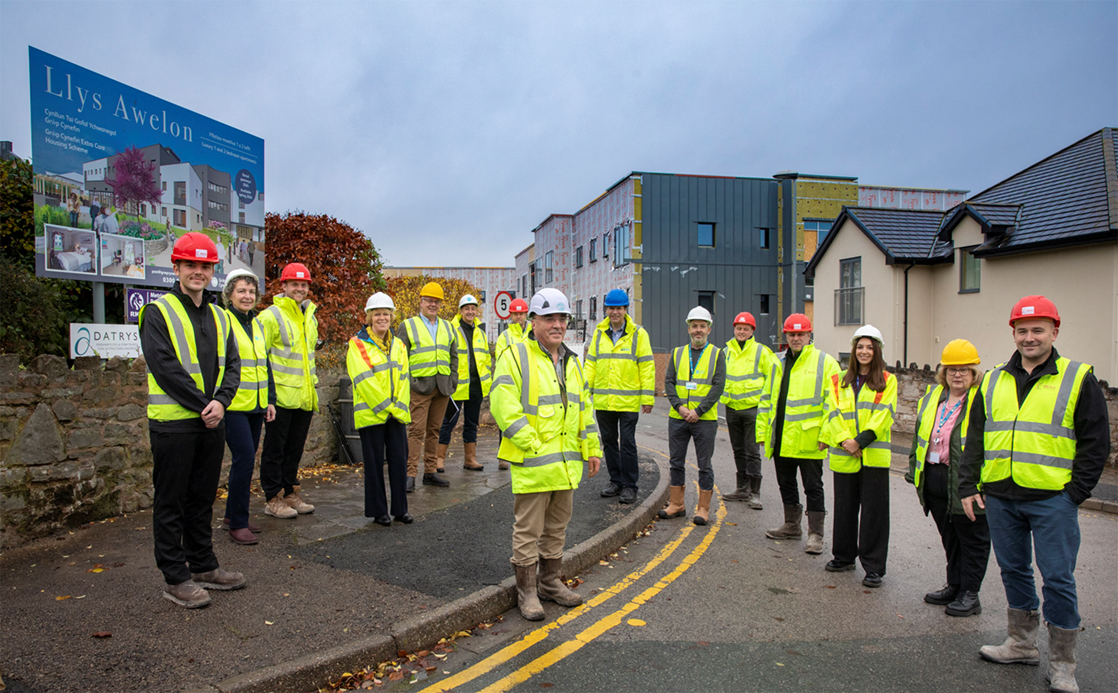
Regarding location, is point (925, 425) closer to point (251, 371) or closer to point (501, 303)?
point (251, 371)

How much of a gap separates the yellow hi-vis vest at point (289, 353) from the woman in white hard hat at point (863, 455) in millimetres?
4695

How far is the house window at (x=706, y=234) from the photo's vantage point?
109 ft

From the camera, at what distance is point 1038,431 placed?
4.00 meters

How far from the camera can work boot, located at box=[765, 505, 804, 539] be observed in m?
6.84

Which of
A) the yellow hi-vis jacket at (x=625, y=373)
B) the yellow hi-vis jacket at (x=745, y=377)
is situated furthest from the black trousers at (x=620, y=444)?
the yellow hi-vis jacket at (x=745, y=377)

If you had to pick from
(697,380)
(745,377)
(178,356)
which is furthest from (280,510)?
(745,377)

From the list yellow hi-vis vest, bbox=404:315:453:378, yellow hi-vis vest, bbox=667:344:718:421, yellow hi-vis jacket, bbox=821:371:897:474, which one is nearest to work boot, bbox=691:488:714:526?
yellow hi-vis vest, bbox=667:344:718:421

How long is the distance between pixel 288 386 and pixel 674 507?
162 inches

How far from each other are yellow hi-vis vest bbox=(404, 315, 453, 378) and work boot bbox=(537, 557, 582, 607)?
3.69 m

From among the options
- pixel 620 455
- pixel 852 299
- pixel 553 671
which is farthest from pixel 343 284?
pixel 852 299

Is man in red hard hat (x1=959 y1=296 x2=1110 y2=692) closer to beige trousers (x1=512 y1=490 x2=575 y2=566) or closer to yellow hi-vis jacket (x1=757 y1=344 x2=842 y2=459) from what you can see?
yellow hi-vis jacket (x1=757 y1=344 x2=842 y2=459)

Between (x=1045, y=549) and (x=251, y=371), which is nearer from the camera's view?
(x=1045, y=549)

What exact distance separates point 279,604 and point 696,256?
3020 centimetres

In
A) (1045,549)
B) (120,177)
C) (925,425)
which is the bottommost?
(1045,549)
